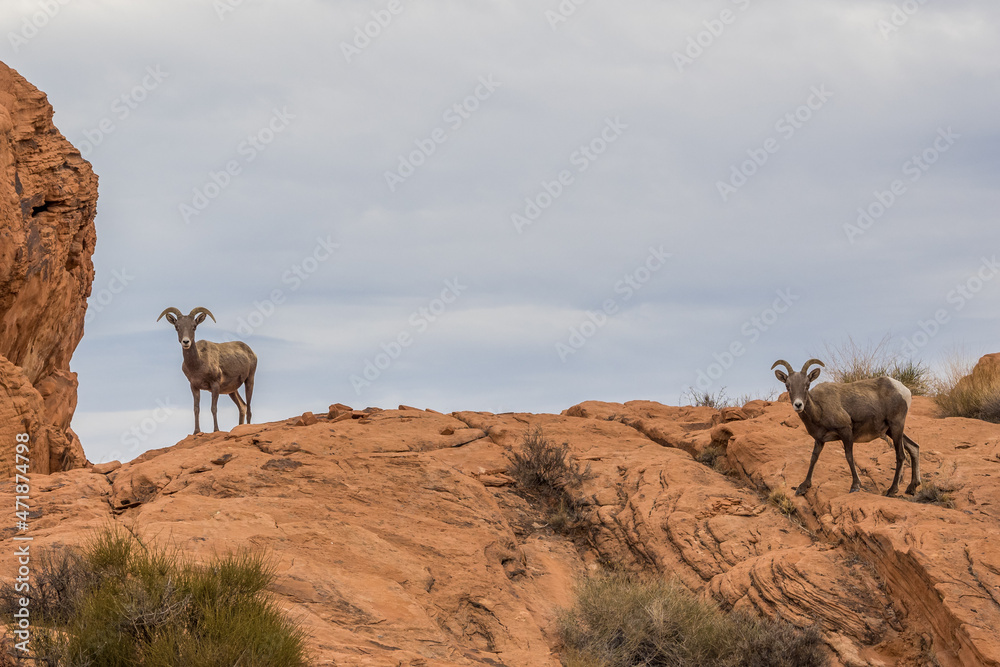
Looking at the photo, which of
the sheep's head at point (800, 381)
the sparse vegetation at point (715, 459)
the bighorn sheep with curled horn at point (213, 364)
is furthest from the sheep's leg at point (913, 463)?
the bighorn sheep with curled horn at point (213, 364)

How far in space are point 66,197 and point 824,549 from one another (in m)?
15.0

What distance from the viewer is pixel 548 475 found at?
12977 millimetres

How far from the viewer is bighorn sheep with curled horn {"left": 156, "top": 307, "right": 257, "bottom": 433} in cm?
1658

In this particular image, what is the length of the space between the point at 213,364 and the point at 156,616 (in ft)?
39.0

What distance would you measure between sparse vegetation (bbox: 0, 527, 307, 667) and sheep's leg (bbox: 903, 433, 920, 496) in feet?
30.4

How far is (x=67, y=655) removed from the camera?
609cm

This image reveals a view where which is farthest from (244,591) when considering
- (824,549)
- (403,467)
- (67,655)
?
(824,549)

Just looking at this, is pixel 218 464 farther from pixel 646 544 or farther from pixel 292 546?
pixel 646 544

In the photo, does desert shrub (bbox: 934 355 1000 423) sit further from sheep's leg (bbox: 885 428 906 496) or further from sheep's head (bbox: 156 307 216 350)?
sheep's head (bbox: 156 307 216 350)

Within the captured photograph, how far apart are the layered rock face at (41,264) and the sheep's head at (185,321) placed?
2.24 m

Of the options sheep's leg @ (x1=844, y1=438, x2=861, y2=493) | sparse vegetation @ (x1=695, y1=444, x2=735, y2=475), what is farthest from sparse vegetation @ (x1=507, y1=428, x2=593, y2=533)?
sheep's leg @ (x1=844, y1=438, x2=861, y2=493)

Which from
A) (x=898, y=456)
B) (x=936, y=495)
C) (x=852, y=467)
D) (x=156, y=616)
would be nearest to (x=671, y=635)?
(x=852, y=467)

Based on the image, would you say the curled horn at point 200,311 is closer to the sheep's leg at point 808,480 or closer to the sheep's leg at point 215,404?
the sheep's leg at point 215,404

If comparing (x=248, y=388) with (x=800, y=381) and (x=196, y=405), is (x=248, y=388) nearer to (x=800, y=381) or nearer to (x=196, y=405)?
(x=196, y=405)
